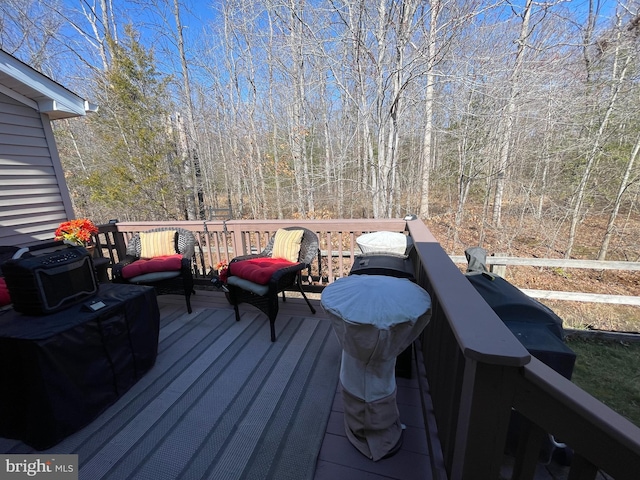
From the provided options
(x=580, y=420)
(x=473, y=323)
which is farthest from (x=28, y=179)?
(x=580, y=420)

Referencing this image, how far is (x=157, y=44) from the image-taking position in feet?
23.0

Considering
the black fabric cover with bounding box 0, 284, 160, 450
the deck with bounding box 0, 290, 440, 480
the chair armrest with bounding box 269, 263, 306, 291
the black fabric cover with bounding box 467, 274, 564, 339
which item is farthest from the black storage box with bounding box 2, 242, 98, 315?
the black fabric cover with bounding box 467, 274, 564, 339

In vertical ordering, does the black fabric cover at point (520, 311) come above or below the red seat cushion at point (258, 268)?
above

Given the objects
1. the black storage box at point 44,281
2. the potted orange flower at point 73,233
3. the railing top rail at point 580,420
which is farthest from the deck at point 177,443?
the potted orange flower at point 73,233

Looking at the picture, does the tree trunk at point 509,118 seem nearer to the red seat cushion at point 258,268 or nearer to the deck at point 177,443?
the red seat cushion at point 258,268

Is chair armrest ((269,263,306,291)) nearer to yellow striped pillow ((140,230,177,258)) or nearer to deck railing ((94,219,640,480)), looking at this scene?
deck railing ((94,219,640,480))

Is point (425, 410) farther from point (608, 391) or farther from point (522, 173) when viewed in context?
point (522, 173)

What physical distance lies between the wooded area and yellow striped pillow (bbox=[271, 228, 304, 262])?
1.41m

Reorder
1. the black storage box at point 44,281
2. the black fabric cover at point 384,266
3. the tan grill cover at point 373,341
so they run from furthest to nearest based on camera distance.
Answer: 1. the black fabric cover at point 384,266
2. the black storage box at point 44,281
3. the tan grill cover at point 373,341

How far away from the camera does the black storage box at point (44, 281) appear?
1597 mm

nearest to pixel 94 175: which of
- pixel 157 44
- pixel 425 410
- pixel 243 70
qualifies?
pixel 157 44

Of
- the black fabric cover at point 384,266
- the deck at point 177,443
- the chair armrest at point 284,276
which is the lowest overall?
the deck at point 177,443

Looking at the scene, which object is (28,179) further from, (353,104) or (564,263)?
(564,263)

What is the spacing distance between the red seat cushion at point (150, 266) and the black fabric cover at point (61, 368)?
3.45 ft
